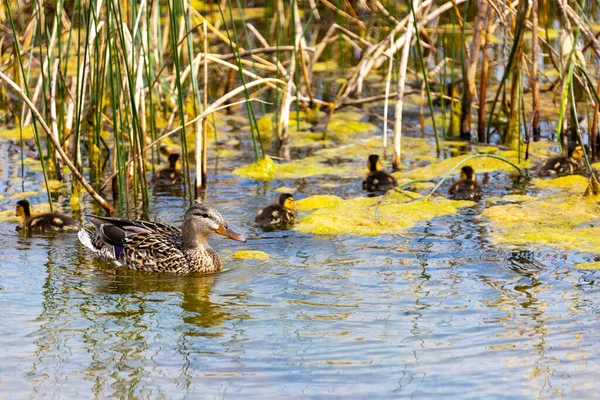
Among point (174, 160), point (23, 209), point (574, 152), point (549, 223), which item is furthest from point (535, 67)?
point (23, 209)

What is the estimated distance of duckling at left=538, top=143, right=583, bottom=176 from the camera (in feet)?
25.7

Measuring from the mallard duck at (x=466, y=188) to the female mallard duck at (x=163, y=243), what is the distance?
1.99m

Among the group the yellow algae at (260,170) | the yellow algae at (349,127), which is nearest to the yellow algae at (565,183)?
the yellow algae at (260,170)

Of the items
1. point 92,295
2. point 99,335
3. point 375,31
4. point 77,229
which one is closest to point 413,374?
point 99,335

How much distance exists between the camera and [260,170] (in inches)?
325

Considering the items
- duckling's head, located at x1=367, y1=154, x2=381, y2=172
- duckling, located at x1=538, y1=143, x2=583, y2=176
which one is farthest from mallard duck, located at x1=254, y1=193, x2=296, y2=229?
duckling, located at x1=538, y1=143, x2=583, y2=176

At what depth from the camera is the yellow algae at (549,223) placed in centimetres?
623

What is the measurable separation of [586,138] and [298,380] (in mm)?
5491

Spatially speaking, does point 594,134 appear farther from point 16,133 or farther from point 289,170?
point 16,133

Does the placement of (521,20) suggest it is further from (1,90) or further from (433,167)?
(1,90)

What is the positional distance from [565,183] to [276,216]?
2313 mm

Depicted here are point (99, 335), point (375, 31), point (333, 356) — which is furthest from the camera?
point (375, 31)

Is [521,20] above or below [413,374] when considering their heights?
above

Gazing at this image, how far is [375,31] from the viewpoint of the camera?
39.9ft
